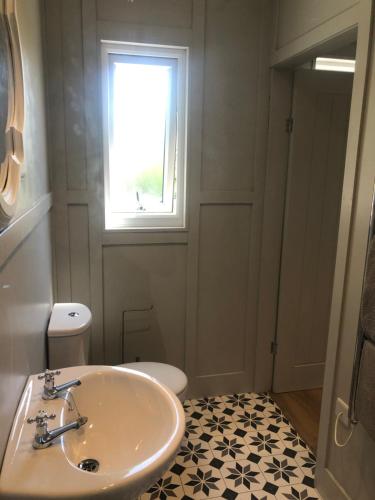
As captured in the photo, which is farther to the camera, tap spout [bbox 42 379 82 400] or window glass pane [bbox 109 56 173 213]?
window glass pane [bbox 109 56 173 213]

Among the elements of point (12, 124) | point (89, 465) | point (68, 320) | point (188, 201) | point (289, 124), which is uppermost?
point (289, 124)

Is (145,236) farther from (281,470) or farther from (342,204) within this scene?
(281,470)

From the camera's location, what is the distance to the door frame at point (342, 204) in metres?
1.52

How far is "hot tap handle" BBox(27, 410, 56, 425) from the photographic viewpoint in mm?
984

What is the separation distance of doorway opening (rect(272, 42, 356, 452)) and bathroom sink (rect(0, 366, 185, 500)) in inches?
54.4

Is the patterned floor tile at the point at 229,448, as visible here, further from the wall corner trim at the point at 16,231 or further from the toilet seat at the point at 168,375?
the wall corner trim at the point at 16,231

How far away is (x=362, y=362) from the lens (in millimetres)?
1439

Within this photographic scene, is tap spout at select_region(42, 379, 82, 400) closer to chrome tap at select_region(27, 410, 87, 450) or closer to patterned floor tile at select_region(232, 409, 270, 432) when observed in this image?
chrome tap at select_region(27, 410, 87, 450)

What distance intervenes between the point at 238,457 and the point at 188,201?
136 cm

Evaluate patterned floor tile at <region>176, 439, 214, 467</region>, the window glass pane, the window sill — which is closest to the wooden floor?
patterned floor tile at <region>176, 439, 214, 467</region>

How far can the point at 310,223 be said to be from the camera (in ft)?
8.09

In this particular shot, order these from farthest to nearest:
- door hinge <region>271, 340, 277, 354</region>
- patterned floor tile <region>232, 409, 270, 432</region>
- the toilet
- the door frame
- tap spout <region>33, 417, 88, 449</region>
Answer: door hinge <region>271, 340, 277, 354</region> < patterned floor tile <region>232, 409, 270, 432</region> < the toilet < the door frame < tap spout <region>33, 417, 88, 449</region>

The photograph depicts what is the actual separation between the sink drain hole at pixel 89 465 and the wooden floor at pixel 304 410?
1.44 metres

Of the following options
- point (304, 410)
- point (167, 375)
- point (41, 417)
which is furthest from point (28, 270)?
point (304, 410)
